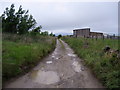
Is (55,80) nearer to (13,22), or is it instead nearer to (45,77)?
(45,77)

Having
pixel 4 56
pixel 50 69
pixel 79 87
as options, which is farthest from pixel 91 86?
pixel 4 56

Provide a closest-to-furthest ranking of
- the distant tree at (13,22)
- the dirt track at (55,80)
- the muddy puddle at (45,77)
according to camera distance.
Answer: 1. the dirt track at (55,80)
2. the muddy puddle at (45,77)
3. the distant tree at (13,22)

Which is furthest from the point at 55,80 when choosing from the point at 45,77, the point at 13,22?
the point at 13,22

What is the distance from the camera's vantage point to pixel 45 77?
514 cm

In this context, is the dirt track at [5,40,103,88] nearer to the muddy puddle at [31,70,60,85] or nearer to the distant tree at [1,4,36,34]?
the muddy puddle at [31,70,60,85]

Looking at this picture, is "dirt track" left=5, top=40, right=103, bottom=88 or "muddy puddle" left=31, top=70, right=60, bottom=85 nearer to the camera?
"dirt track" left=5, top=40, right=103, bottom=88

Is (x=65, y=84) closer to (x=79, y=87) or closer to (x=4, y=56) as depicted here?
(x=79, y=87)

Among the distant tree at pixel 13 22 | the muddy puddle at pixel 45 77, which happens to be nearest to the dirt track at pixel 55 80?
the muddy puddle at pixel 45 77

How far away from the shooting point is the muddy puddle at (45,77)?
4.72 meters

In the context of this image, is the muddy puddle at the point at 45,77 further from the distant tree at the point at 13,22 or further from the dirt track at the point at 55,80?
the distant tree at the point at 13,22

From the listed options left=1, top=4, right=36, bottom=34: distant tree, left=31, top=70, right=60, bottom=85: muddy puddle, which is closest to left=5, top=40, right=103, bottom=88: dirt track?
left=31, top=70, right=60, bottom=85: muddy puddle

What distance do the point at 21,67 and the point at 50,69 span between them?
1.51 meters

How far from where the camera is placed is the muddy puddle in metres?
4.72

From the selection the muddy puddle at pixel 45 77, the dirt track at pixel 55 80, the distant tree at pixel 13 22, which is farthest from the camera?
the distant tree at pixel 13 22
